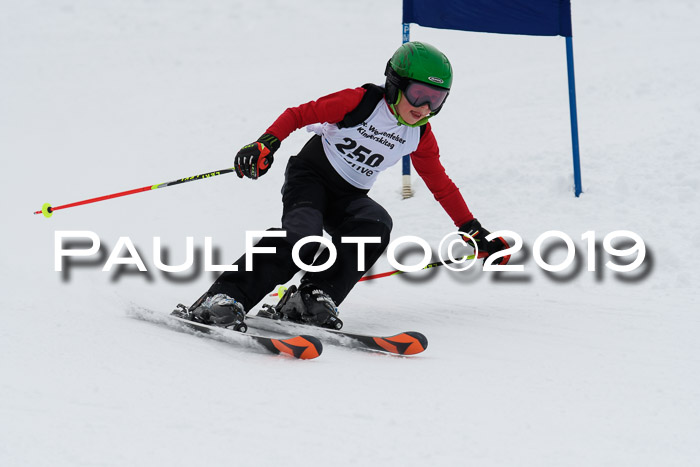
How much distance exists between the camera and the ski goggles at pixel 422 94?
3.77 meters

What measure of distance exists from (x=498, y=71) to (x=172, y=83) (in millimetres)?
5178

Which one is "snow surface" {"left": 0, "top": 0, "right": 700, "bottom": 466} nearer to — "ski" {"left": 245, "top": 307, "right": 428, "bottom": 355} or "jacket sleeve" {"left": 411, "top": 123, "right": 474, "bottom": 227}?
"ski" {"left": 245, "top": 307, "right": 428, "bottom": 355}

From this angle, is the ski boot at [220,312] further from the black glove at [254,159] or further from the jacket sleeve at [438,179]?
the jacket sleeve at [438,179]

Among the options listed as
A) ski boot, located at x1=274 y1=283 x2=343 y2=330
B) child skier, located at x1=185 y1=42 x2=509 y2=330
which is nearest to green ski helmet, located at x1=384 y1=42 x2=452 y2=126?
child skier, located at x1=185 y1=42 x2=509 y2=330

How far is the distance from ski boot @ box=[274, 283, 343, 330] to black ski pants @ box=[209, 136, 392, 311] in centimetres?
6

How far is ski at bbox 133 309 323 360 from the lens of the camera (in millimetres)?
3137

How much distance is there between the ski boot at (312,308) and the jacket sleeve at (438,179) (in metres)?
1.04

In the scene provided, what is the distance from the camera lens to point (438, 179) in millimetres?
4340

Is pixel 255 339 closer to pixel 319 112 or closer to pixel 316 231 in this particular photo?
pixel 316 231

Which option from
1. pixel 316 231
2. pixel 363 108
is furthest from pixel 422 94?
pixel 316 231

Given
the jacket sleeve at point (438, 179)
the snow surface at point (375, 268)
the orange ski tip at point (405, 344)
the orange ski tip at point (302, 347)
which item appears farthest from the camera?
the jacket sleeve at point (438, 179)

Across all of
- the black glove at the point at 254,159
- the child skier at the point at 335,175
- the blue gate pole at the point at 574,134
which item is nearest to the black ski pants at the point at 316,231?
the child skier at the point at 335,175

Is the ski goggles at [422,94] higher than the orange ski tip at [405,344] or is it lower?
higher

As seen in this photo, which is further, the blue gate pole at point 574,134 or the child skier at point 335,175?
the blue gate pole at point 574,134
